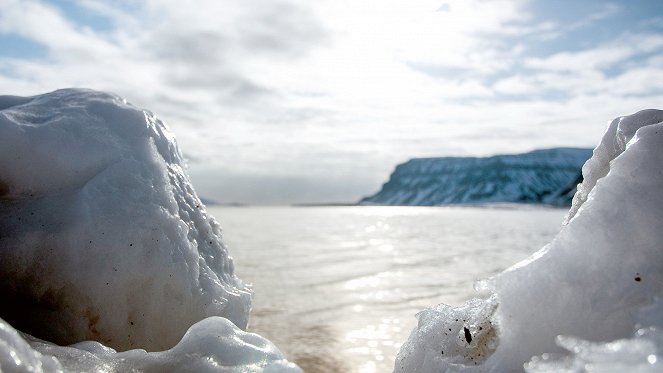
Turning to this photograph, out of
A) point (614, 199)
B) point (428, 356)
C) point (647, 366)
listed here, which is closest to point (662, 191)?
point (614, 199)

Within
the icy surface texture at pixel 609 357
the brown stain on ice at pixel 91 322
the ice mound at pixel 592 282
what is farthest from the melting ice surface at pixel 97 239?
the icy surface texture at pixel 609 357

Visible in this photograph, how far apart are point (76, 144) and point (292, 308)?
424 centimetres

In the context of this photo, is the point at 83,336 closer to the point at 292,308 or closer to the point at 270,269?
the point at 292,308

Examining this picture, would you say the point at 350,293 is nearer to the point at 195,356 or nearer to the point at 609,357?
the point at 195,356

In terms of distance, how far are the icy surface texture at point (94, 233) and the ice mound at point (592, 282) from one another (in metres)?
2.16

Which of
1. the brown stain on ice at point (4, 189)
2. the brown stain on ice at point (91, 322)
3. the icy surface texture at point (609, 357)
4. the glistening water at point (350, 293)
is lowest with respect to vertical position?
the glistening water at point (350, 293)

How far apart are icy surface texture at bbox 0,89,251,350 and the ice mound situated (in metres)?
2.16

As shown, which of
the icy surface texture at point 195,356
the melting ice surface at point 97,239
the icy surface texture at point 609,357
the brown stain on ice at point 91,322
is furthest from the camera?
the brown stain on ice at point 91,322

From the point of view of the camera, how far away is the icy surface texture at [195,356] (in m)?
2.74

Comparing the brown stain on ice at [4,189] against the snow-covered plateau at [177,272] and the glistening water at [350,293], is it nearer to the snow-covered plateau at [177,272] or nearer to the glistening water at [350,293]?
the snow-covered plateau at [177,272]

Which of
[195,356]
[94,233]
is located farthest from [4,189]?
[195,356]

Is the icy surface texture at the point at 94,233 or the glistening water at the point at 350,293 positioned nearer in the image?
the icy surface texture at the point at 94,233

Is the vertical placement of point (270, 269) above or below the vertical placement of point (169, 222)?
below

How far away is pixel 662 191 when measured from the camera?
8.79 feet
